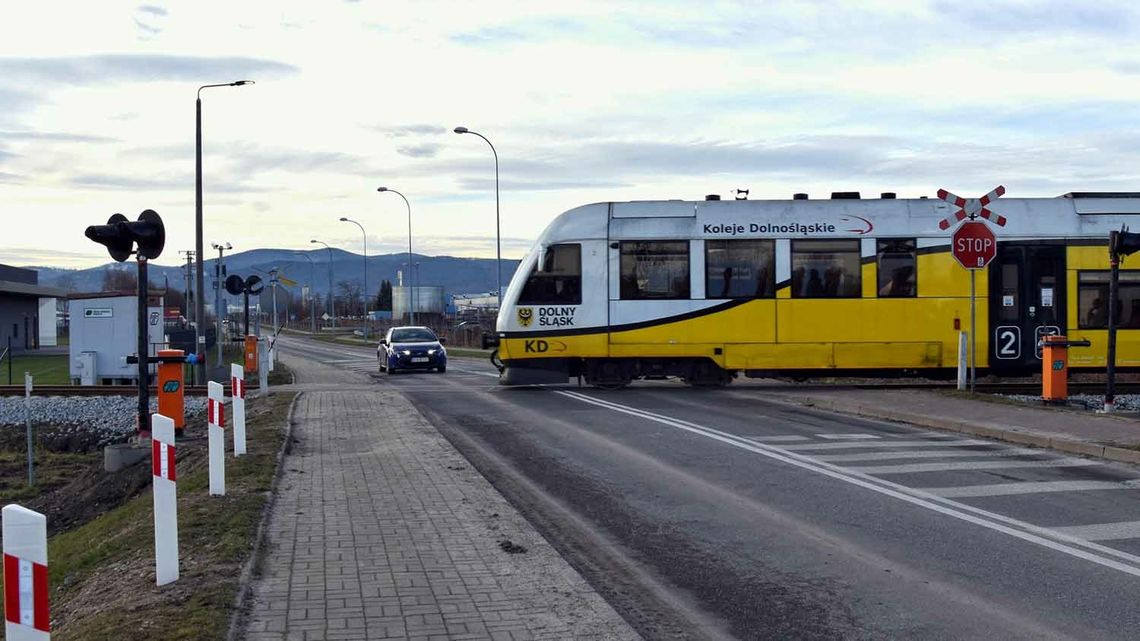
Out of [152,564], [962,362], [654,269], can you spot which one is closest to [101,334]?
[654,269]

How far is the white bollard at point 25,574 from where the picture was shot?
3.94 meters

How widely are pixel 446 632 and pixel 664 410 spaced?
12.6 m

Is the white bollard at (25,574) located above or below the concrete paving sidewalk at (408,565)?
above

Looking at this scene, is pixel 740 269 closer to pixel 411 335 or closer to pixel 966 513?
pixel 966 513

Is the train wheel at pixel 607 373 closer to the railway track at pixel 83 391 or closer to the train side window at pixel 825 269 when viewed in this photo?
the train side window at pixel 825 269

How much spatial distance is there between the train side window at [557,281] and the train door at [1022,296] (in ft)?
27.2

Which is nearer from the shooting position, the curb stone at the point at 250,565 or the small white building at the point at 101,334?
the curb stone at the point at 250,565

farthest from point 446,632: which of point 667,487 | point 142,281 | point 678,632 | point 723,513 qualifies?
point 142,281

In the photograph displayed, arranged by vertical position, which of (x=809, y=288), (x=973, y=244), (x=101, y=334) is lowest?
(x=101, y=334)

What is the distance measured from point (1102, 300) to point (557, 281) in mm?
10847

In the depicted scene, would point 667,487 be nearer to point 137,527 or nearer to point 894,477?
point 894,477

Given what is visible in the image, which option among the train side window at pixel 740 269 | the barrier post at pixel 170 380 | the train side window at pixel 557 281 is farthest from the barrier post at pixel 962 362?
the barrier post at pixel 170 380

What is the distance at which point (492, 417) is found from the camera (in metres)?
17.8

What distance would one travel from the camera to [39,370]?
45625 millimetres
